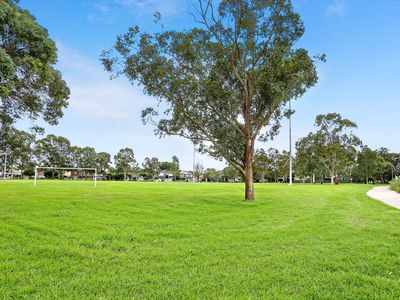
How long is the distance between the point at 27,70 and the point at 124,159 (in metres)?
85.2

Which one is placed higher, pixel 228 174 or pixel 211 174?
pixel 228 174

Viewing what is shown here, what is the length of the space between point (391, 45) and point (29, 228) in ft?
58.0

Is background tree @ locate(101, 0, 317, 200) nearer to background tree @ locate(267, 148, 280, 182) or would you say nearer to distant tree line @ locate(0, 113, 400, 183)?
distant tree line @ locate(0, 113, 400, 183)

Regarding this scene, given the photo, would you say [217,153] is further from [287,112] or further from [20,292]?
[20,292]

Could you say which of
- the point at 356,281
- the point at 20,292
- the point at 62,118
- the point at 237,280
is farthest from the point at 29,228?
the point at 62,118

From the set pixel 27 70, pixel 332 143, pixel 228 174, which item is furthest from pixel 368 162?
pixel 27 70

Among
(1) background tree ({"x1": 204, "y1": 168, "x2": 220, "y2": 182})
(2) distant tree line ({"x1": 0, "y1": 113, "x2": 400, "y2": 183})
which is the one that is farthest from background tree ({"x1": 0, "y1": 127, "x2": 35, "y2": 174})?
(1) background tree ({"x1": 204, "y1": 168, "x2": 220, "y2": 182})

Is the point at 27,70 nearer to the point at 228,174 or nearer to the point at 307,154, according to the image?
the point at 307,154

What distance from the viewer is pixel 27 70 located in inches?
409

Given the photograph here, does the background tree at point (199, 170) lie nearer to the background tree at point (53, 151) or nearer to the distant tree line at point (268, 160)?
the distant tree line at point (268, 160)

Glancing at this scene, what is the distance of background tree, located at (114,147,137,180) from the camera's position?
93125 millimetres

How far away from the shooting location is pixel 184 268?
4.50 m

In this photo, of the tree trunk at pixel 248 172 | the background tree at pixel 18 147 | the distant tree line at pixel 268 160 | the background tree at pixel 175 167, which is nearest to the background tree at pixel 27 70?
the tree trunk at pixel 248 172

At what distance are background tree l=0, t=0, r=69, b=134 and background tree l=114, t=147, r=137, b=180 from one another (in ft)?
262
